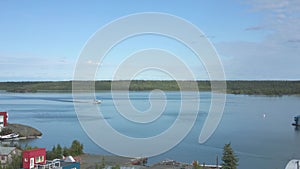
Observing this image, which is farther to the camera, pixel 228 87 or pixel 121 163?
pixel 228 87

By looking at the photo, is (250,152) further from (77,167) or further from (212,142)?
(77,167)

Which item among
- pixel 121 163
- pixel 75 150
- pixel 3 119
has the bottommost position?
pixel 121 163

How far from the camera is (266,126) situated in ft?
35.8

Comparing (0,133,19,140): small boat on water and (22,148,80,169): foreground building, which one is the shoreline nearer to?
(22,148,80,169): foreground building

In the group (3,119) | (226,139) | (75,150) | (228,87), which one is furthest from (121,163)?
(228,87)

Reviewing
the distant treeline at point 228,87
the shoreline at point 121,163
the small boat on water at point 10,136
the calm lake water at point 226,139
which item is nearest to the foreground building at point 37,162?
the shoreline at point 121,163

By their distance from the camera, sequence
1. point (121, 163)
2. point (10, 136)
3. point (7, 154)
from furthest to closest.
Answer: point (10, 136)
point (121, 163)
point (7, 154)

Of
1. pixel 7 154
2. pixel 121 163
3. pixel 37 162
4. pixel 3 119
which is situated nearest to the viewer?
pixel 37 162

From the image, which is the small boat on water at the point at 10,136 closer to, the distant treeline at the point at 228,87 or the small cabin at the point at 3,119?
the small cabin at the point at 3,119

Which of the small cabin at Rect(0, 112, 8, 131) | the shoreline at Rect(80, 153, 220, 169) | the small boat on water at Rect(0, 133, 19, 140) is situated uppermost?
the small cabin at Rect(0, 112, 8, 131)

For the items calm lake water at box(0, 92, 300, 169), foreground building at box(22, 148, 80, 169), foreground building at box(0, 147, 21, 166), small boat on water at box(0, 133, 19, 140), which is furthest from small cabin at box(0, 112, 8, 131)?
foreground building at box(22, 148, 80, 169)

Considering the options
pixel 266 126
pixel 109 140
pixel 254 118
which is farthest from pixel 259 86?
pixel 109 140

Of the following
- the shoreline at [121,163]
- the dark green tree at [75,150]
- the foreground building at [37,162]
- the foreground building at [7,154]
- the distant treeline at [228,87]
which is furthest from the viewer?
the distant treeline at [228,87]

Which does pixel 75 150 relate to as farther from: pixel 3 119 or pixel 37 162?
pixel 3 119
